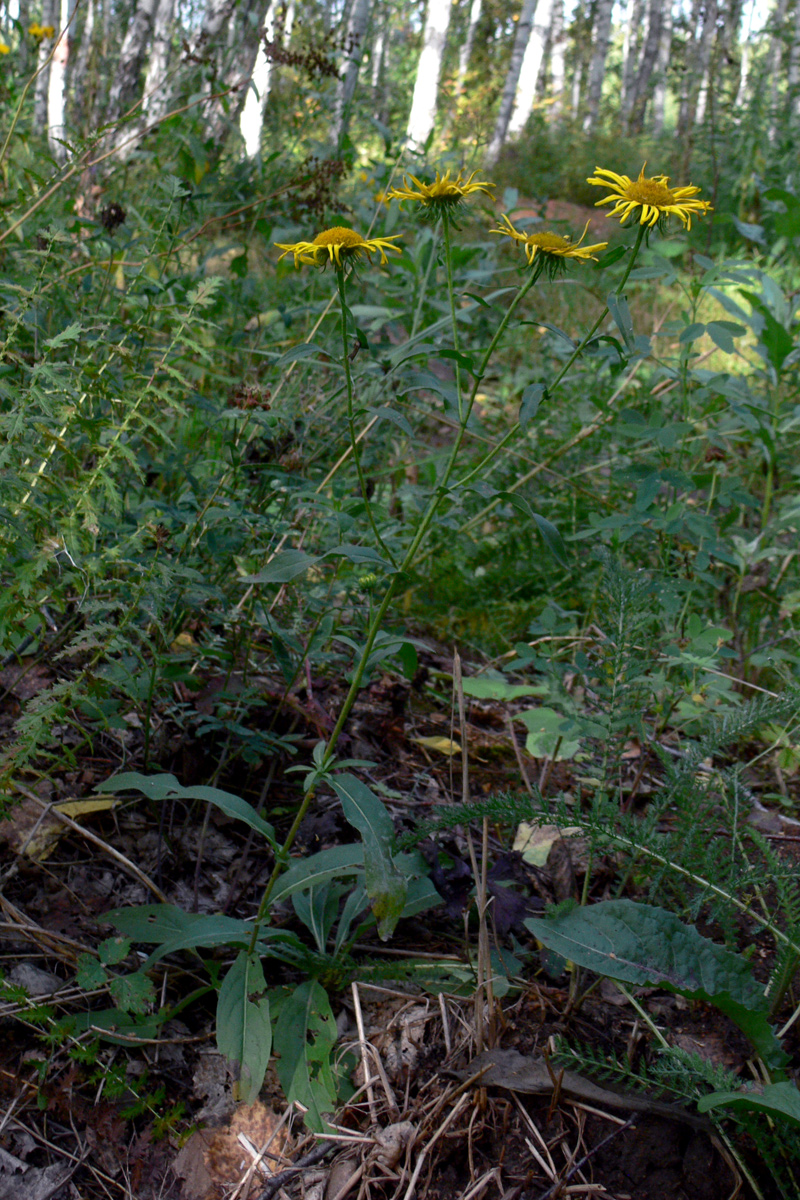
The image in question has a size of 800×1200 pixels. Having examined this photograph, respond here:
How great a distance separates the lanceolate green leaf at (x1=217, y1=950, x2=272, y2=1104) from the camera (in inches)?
47.9

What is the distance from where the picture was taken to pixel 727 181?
974 centimetres

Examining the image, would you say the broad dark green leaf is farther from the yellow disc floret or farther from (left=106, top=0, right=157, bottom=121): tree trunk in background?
(left=106, top=0, right=157, bottom=121): tree trunk in background

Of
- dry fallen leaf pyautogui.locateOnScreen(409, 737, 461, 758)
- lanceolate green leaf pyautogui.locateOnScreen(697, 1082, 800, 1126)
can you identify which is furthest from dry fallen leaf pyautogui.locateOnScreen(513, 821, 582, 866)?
lanceolate green leaf pyautogui.locateOnScreen(697, 1082, 800, 1126)

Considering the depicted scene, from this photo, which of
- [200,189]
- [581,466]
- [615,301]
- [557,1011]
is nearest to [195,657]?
[557,1011]

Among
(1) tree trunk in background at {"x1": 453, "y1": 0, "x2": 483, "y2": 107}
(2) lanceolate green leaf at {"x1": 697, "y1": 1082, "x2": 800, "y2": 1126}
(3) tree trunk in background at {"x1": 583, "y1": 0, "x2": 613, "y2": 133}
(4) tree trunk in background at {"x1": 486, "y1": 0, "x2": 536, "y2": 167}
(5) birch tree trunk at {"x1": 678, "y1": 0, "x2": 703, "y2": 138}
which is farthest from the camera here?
(3) tree trunk in background at {"x1": 583, "y1": 0, "x2": 613, "y2": 133}

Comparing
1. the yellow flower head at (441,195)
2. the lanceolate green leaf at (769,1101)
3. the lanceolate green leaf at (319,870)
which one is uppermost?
the yellow flower head at (441,195)

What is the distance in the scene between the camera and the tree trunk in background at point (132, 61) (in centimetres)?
633

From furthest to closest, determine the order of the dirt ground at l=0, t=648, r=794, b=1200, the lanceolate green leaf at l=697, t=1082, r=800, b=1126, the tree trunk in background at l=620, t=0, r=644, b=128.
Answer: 1. the tree trunk in background at l=620, t=0, r=644, b=128
2. the dirt ground at l=0, t=648, r=794, b=1200
3. the lanceolate green leaf at l=697, t=1082, r=800, b=1126

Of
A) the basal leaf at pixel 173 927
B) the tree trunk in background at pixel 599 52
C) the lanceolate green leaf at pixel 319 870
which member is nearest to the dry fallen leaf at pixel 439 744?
the lanceolate green leaf at pixel 319 870

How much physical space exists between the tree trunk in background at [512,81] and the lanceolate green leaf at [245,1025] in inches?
579

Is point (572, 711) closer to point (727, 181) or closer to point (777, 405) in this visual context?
point (777, 405)

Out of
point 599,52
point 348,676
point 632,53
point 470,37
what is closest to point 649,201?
point 348,676

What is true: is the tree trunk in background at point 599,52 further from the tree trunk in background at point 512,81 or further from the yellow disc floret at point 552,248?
the yellow disc floret at point 552,248

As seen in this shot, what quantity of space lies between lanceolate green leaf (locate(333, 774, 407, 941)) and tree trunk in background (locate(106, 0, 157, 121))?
6589 mm
